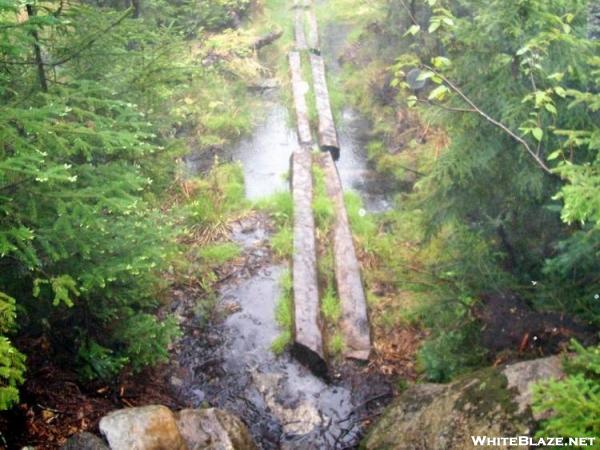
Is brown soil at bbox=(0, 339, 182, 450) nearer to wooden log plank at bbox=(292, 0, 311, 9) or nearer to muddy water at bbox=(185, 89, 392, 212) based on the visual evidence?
muddy water at bbox=(185, 89, 392, 212)

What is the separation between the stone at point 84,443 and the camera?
4316 millimetres

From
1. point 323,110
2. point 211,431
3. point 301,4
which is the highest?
point 301,4

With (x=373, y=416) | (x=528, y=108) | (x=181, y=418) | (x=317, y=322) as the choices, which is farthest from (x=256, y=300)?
(x=528, y=108)

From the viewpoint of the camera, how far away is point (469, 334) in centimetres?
605

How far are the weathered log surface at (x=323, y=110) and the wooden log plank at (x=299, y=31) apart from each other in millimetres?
957

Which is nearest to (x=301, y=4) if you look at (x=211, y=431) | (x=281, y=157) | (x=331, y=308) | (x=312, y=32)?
(x=312, y=32)

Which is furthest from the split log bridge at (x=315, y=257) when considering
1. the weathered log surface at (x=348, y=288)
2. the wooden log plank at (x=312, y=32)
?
the wooden log plank at (x=312, y=32)

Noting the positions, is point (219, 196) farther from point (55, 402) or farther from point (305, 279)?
point (55, 402)

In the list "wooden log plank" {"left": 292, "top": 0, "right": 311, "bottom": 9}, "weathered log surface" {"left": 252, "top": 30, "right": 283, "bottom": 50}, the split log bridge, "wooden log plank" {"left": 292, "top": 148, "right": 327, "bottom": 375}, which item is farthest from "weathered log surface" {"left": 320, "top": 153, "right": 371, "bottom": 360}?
"wooden log plank" {"left": 292, "top": 0, "right": 311, "bottom": 9}

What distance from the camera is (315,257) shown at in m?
8.79

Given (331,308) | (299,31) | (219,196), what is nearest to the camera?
(331,308)

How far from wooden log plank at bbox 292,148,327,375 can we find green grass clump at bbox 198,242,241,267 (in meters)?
1.17

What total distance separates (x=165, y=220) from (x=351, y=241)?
3603 millimetres

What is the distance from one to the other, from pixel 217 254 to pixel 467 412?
540 cm
